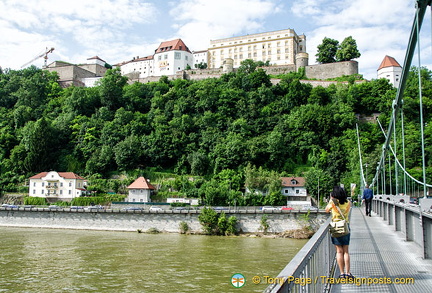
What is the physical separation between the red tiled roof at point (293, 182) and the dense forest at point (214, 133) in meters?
1.09

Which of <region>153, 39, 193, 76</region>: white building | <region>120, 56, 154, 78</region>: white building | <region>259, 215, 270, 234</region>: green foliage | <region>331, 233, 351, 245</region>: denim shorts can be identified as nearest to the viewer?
<region>331, 233, 351, 245</region>: denim shorts

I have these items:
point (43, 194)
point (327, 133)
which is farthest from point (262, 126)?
point (43, 194)

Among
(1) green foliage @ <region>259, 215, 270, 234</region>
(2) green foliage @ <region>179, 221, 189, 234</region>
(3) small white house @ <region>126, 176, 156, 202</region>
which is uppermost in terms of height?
(3) small white house @ <region>126, 176, 156, 202</region>

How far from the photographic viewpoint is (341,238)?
4875mm

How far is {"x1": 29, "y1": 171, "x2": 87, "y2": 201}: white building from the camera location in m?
44.0

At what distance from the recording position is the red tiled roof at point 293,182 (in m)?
42.4

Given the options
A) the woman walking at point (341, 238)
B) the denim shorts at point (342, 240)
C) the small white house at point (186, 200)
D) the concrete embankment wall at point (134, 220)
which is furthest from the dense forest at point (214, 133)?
the denim shorts at point (342, 240)

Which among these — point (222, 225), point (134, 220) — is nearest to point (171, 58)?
point (134, 220)

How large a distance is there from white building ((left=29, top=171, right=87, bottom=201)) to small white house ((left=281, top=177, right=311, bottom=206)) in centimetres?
2341

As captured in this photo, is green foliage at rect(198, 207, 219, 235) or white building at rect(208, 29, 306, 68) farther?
white building at rect(208, 29, 306, 68)

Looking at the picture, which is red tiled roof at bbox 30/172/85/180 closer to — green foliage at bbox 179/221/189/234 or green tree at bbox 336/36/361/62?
green foliage at bbox 179/221/189/234

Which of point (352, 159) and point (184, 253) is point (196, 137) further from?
point (184, 253)

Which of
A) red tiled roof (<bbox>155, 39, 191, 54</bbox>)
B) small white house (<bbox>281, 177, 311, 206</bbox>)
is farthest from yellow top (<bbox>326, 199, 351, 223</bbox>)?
red tiled roof (<bbox>155, 39, 191, 54</bbox>)

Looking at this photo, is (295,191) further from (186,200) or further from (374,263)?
(374,263)
